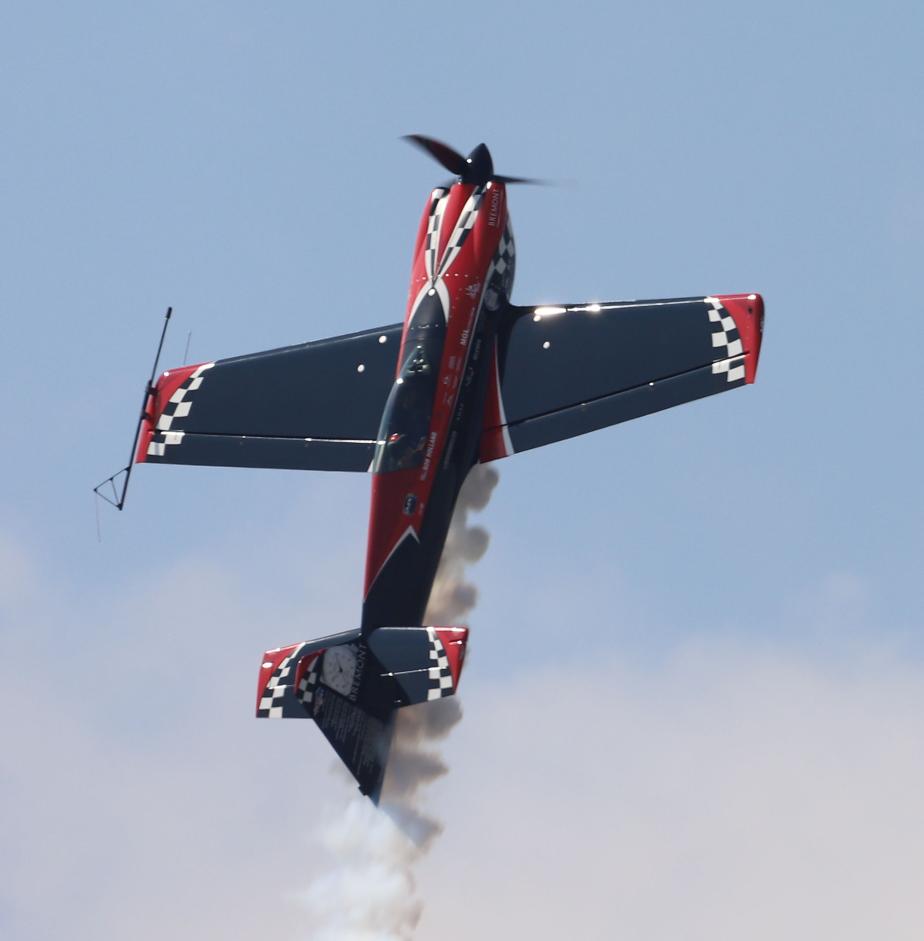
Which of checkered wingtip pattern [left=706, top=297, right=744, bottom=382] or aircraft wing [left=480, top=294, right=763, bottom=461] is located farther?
aircraft wing [left=480, top=294, right=763, bottom=461]

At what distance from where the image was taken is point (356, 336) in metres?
34.5

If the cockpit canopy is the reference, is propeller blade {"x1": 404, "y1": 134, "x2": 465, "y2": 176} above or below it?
above

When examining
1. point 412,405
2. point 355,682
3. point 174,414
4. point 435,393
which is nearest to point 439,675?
point 355,682

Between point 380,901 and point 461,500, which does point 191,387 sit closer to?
point 461,500

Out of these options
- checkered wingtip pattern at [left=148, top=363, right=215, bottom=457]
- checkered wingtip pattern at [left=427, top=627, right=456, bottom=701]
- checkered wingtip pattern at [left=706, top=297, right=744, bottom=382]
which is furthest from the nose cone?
checkered wingtip pattern at [left=427, top=627, right=456, bottom=701]

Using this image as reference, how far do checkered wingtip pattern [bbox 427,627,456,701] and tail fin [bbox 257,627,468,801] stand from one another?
0.7 inches

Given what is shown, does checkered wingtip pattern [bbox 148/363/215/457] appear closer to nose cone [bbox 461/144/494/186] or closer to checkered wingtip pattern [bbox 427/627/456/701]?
nose cone [bbox 461/144/494/186]

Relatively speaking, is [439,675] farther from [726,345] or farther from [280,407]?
[726,345]

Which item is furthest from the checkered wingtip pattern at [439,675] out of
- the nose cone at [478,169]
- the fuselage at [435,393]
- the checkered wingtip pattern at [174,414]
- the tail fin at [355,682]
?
the nose cone at [478,169]

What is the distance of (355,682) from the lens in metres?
30.0

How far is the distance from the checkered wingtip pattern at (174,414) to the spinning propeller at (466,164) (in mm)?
4586

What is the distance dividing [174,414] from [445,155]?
5.47 metres

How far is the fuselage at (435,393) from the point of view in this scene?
30.5m

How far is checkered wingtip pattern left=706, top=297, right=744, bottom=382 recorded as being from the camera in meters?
32.1
